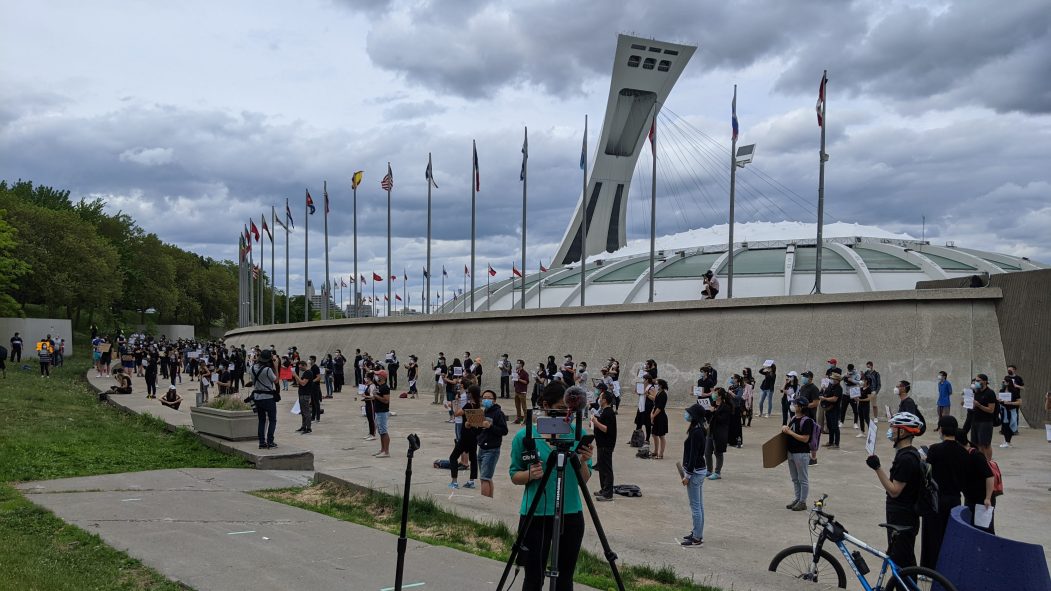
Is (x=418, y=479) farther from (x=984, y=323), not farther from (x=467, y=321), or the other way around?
(x=467, y=321)

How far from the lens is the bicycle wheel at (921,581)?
4.91 m

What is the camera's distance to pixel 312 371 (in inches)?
673

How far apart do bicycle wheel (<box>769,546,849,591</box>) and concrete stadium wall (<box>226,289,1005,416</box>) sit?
1514 centimetres

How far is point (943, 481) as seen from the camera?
6.20 metres

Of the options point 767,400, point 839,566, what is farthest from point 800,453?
point 767,400

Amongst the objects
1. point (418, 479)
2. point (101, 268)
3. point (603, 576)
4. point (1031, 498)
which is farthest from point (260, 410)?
point (101, 268)

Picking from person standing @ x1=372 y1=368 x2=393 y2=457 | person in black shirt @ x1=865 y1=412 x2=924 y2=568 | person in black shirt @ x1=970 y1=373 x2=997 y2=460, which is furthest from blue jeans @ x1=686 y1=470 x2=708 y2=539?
person standing @ x1=372 y1=368 x2=393 y2=457

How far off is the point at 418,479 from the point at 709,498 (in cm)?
420

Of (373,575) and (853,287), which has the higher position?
(853,287)

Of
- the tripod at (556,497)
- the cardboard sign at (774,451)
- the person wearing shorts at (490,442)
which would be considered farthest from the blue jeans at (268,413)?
the tripod at (556,497)

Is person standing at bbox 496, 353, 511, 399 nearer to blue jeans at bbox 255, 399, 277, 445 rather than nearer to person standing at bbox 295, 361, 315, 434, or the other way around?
person standing at bbox 295, 361, 315, 434

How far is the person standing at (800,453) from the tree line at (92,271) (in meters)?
43.8

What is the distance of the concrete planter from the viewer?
520 inches

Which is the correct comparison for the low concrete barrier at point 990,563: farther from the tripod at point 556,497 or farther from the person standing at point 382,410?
the person standing at point 382,410
